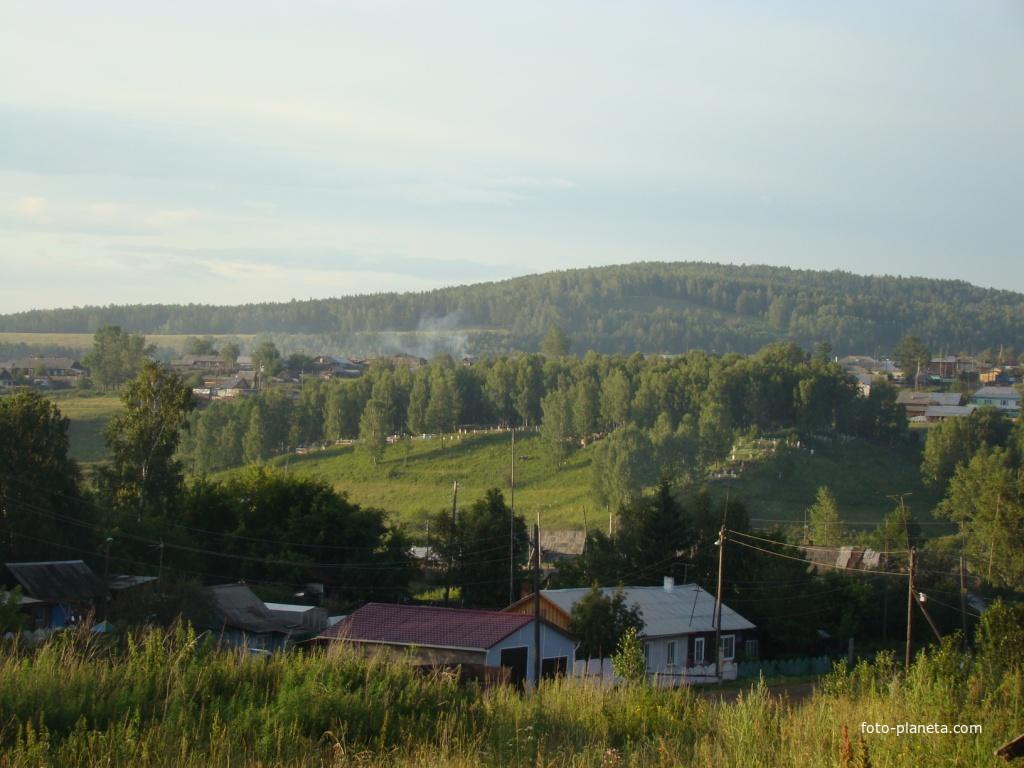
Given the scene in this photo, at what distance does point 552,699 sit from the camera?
9586 millimetres

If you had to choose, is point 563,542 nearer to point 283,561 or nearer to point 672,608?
point 283,561

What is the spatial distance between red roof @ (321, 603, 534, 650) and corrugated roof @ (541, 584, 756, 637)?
5585 mm

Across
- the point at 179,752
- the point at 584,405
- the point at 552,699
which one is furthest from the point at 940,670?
the point at 584,405

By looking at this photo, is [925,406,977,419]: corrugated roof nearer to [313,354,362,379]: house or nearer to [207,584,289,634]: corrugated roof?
[313,354,362,379]: house

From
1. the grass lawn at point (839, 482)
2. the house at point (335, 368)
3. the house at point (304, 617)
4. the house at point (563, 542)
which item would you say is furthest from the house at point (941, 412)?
the house at point (304, 617)

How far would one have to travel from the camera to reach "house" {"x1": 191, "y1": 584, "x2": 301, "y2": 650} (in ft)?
91.9

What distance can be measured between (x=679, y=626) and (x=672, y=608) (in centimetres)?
177

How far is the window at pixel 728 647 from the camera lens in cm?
3303

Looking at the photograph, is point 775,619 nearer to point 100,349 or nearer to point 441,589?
point 441,589

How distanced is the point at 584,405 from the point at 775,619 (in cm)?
4641

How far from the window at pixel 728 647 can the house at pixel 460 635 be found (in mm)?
9471

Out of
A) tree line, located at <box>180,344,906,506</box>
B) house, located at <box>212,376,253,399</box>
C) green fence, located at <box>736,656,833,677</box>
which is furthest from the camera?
house, located at <box>212,376,253,399</box>

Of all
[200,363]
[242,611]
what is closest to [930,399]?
[200,363]

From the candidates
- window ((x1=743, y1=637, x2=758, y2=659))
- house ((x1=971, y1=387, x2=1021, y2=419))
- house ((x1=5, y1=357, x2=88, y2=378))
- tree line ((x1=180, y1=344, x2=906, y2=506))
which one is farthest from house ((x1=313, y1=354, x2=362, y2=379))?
window ((x1=743, y1=637, x2=758, y2=659))
